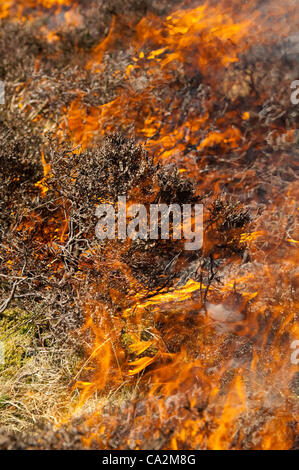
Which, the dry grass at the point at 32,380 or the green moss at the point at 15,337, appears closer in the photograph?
the dry grass at the point at 32,380

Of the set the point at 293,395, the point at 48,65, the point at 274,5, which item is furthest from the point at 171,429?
the point at 48,65

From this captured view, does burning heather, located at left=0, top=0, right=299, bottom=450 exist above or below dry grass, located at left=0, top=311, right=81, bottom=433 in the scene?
above

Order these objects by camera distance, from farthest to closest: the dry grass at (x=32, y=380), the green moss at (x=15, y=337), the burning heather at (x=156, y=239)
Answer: the green moss at (x=15, y=337)
the dry grass at (x=32, y=380)
the burning heather at (x=156, y=239)

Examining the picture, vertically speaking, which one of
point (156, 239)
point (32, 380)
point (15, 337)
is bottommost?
point (32, 380)

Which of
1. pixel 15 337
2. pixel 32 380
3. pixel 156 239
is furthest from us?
pixel 156 239

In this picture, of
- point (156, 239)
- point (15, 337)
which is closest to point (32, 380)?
point (15, 337)

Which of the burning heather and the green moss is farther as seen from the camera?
the green moss

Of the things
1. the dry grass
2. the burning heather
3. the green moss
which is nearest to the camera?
the burning heather

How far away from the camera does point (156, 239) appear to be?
3.60 meters

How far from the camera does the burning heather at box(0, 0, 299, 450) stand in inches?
107

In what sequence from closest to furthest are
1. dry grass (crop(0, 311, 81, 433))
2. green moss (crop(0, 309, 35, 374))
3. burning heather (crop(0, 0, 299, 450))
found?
burning heather (crop(0, 0, 299, 450)), dry grass (crop(0, 311, 81, 433)), green moss (crop(0, 309, 35, 374))

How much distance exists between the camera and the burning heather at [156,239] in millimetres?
2715

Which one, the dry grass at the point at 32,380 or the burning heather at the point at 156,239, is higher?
the burning heather at the point at 156,239

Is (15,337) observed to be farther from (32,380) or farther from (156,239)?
(156,239)
